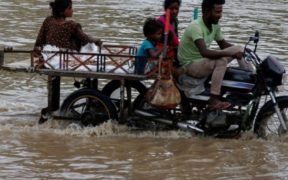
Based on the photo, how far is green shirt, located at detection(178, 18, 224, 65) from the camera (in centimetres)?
767

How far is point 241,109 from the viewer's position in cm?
773

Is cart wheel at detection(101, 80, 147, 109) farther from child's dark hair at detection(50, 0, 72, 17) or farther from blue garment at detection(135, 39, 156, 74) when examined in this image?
child's dark hair at detection(50, 0, 72, 17)

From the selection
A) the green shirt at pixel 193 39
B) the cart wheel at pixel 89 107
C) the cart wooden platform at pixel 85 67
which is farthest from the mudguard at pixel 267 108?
the cart wheel at pixel 89 107

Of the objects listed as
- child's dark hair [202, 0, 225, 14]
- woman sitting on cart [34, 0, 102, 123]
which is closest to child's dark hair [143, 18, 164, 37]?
child's dark hair [202, 0, 225, 14]

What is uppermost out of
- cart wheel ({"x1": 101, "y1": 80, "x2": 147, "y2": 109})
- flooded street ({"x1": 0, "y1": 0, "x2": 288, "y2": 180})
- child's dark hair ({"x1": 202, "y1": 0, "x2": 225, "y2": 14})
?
child's dark hair ({"x1": 202, "y1": 0, "x2": 225, "y2": 14})

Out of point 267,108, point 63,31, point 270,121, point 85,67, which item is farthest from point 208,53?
point 63,31

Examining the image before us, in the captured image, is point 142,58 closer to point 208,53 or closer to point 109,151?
point 208,53

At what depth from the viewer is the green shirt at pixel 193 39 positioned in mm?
7669

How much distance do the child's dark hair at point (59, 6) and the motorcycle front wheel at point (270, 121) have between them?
8.60 ft

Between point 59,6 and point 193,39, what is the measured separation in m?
1.75

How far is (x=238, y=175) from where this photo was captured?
6.64 metres

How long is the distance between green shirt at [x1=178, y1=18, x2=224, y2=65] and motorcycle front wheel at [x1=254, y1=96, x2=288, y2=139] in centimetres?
94

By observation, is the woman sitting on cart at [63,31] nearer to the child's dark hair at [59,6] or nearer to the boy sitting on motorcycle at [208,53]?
the child's dark hair at [59,6]

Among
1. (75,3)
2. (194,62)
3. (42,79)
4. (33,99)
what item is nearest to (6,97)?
(33,99)
